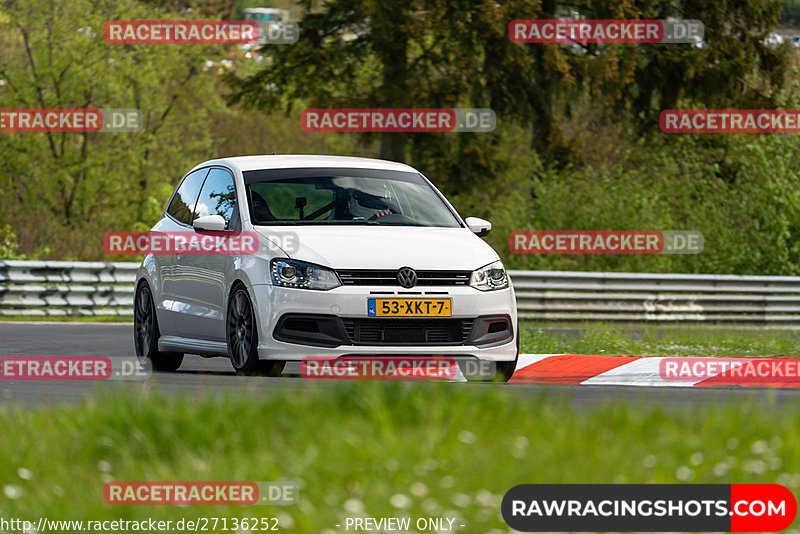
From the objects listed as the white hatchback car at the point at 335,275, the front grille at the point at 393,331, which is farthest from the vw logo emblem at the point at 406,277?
the front grille at the point at 393,331

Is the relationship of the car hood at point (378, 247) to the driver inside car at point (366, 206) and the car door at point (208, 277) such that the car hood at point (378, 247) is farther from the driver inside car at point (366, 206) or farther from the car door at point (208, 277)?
the car door at point (208, 277)

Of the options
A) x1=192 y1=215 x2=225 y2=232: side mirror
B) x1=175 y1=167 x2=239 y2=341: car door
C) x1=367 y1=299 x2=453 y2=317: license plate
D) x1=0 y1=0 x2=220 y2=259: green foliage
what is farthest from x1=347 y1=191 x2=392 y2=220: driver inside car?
x1=0 y1=0 x2=220 y2=259: green foliage

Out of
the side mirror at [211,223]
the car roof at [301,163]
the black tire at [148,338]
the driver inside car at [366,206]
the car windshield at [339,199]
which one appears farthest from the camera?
the black tire at [148,338]

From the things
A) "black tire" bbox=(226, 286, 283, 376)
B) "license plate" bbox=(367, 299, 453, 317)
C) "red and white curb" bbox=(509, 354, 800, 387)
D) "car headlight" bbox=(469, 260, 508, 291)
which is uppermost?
"car headlight" bbox=(469, 260, 508, 291)

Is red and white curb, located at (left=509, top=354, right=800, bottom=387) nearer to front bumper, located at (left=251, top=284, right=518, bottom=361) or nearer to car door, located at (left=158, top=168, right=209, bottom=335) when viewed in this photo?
front bumper, located at (left=251, top=284, right=518, bottom=361)

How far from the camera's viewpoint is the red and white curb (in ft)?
37.4

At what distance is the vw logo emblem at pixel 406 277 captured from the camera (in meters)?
10.1

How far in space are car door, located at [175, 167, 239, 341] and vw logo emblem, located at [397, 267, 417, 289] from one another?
1404 millimetres

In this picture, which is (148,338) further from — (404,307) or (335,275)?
(404,307)

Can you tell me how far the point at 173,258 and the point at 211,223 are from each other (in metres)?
1.28

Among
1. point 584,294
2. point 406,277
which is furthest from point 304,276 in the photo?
point 584,294

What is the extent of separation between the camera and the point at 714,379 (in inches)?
451

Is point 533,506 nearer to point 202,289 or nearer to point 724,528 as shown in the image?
point 724,528

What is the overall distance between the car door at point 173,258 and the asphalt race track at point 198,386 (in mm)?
501
